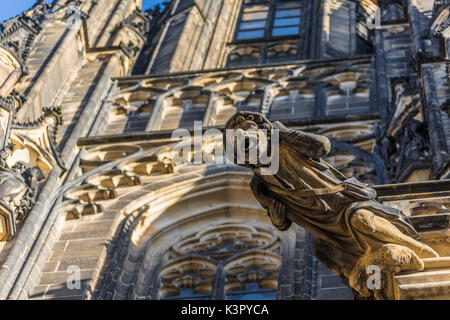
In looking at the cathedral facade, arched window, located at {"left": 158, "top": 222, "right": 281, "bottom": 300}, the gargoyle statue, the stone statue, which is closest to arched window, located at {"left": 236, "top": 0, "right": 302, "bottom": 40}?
the cathedral facade

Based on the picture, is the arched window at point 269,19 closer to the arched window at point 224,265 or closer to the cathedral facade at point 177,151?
the cathedral facade at point 177,151

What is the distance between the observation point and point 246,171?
1345 cm

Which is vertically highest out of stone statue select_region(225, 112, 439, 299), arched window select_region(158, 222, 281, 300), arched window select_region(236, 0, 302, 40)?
arched window select_region(236, 0, 302, 40)

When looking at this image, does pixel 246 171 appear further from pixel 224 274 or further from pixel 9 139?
pixel 9 139

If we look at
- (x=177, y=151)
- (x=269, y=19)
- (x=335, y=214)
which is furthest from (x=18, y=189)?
(x=269, y=19)

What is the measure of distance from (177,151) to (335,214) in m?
8.29

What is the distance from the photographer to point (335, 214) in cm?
605

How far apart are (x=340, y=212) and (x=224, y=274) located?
229 inches

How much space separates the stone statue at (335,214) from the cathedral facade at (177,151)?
0.16 meters

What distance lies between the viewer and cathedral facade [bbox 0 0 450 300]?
1092 centimetres

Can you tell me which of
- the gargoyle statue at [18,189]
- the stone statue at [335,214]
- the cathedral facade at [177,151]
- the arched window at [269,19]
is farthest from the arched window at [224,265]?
the arched window at [269,19]

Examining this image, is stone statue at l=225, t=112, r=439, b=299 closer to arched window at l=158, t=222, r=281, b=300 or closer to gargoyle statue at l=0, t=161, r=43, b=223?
arched window at l=158, t=222, r=281, b=300

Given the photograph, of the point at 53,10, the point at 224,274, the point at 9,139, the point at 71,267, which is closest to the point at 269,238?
the point at 224,274

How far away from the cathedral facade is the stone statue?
0.16 meters
